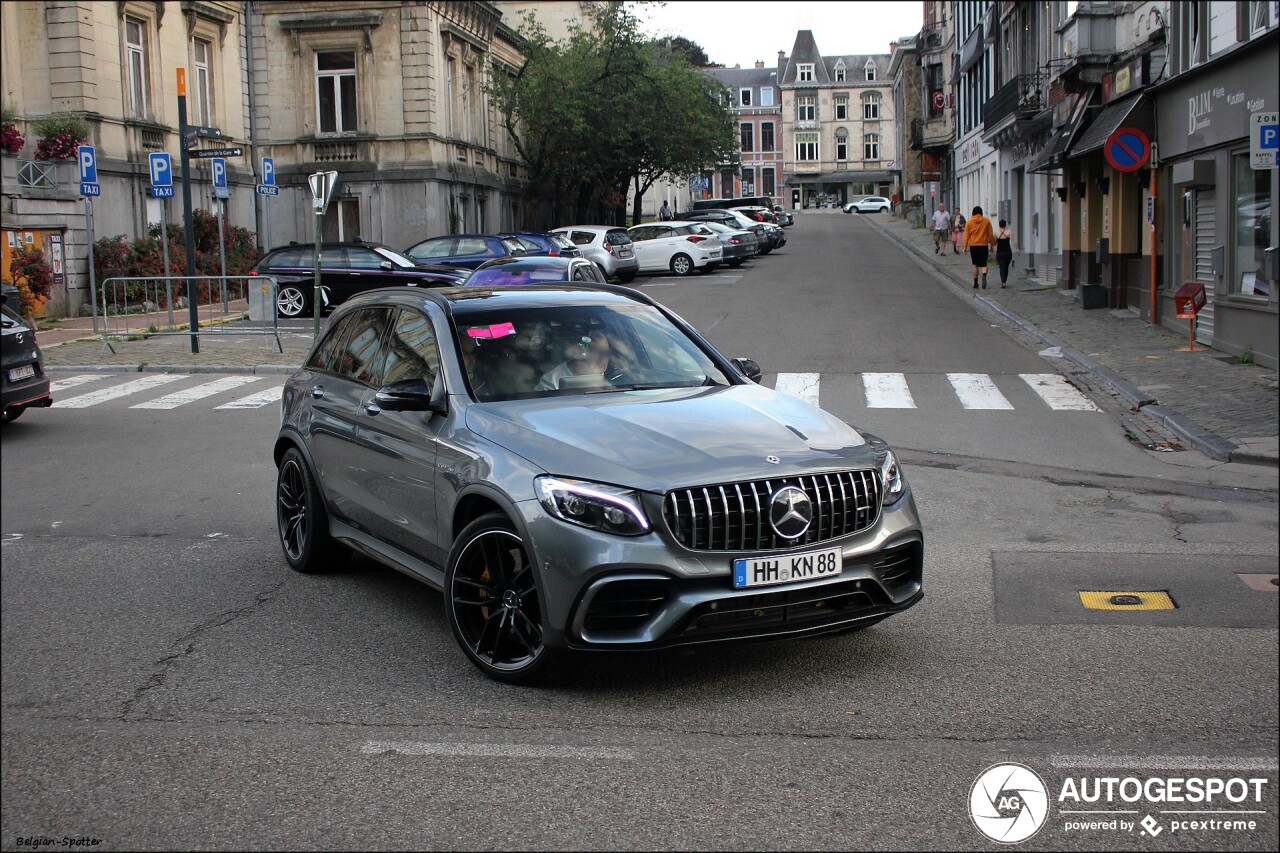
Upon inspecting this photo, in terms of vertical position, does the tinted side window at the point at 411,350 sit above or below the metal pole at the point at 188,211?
below

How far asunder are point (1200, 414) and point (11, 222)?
23384 mm

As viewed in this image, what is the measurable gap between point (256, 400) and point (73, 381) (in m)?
3.96

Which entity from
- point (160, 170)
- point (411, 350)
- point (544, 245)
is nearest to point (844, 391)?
point (411, 350)

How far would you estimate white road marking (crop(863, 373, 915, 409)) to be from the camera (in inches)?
605

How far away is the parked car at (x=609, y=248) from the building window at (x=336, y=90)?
29.4 feet

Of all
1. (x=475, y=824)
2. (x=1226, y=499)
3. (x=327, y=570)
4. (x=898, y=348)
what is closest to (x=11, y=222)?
(x=898, y=348)

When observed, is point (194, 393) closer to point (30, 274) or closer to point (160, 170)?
point (160, 170)

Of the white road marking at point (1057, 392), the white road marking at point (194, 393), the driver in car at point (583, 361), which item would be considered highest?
the driver in car at point (583, 361)

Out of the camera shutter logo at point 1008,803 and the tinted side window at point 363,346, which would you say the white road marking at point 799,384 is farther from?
the camera shutter logo at point 1008,803

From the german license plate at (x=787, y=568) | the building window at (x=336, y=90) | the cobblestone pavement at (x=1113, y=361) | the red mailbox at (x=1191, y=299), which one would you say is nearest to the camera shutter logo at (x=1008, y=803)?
the german license plate at (x=787, y=568)

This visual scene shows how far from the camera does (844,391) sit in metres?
16.4

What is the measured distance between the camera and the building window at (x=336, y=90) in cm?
4219

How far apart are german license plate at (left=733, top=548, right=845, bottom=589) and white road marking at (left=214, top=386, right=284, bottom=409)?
11.6 metres

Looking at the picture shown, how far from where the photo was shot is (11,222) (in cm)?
2747
